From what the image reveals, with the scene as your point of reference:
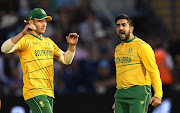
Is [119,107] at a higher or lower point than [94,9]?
lower

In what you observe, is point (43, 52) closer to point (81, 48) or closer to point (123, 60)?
point (123, 60)

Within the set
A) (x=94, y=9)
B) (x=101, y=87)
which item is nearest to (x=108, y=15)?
(x=94, y=9)

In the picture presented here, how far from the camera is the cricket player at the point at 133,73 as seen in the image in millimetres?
6816

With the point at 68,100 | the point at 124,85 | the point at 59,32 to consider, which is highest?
the point at 59,32

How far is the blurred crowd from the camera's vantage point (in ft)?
37.0

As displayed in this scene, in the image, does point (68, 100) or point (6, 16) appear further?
point (6, 16)

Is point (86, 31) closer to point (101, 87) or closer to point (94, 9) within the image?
point (94, 9)

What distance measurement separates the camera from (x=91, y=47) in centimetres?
1257

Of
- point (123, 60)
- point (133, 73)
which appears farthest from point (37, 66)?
point (133, 73)

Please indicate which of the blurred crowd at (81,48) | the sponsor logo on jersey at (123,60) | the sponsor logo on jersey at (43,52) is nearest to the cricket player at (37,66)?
the sponsor logo on jersey at (43,52)

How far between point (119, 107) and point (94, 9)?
298 inches

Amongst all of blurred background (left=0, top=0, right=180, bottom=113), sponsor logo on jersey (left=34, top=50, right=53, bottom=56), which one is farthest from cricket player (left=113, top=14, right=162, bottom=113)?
blurred background (left=0, top=0, right=180, bottom=113)

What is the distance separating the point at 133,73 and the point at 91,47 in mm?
5659

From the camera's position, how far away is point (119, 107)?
7039mm
